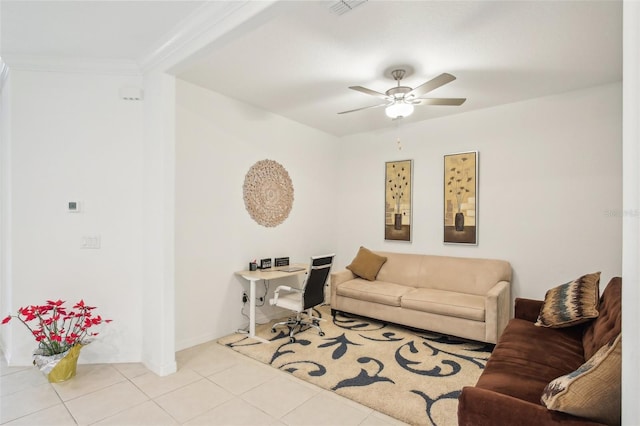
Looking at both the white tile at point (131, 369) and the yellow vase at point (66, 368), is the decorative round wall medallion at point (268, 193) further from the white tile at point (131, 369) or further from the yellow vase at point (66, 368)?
the yellow vase at point (66, 368)

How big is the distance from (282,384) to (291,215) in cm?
248

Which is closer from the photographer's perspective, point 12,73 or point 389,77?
point 12,73

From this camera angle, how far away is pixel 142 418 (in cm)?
224

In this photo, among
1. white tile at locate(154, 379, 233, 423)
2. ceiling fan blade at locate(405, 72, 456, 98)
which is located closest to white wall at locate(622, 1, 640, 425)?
ceiling fan blade at locate(405, 72, 456, 98)

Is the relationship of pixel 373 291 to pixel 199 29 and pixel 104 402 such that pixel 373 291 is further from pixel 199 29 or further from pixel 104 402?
pixel 199 29

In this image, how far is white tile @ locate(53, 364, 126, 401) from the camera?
8.37 feet

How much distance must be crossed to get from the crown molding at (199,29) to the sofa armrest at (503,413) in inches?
91.4

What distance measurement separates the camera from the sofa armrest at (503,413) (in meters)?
1.38

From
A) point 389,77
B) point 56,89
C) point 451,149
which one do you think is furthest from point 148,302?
point 451,149

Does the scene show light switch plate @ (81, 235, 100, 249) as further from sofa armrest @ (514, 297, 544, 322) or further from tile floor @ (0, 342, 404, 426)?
sofa armrest @ (514, 297, 544, 322)

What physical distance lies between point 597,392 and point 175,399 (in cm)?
257

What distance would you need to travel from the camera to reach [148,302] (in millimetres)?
3037

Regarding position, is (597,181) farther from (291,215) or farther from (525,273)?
(291,215)

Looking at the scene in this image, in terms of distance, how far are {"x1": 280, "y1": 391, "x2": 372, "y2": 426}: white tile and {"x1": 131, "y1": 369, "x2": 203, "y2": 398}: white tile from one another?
100 cm
